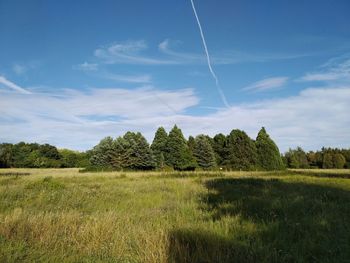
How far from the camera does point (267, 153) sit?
66312 millimetres

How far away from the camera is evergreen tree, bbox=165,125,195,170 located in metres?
65.9

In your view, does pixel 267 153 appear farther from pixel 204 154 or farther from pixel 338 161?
pixel 338 161

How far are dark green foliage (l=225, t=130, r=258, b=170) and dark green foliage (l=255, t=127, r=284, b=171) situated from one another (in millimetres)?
1185

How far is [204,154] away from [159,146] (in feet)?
30.6

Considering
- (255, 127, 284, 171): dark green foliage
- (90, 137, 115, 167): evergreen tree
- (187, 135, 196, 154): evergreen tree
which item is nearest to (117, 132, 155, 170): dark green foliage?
(90, 137, 115, 167): evergreen tree

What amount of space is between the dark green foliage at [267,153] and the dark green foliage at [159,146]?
18783 millimetres

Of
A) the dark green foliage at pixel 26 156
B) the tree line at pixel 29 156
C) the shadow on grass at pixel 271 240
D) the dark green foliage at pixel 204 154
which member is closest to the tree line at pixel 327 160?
the dark green foliage at pixel 204 154

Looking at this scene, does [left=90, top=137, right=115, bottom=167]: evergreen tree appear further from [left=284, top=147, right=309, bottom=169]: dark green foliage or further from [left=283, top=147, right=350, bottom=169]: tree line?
[left=284, top=147, right=309, bottom=169]: dark green foliage

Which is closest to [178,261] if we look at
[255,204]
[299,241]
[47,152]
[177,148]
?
[299,241]

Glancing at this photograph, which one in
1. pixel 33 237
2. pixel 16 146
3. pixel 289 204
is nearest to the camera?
pixel 33 237

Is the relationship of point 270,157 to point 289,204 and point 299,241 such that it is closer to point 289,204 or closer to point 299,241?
point 289,204

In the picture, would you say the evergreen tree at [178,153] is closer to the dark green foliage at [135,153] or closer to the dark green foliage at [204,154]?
the dark green foliage at [204,154]

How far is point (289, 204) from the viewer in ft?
34.0

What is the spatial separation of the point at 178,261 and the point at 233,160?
65.1 meters
